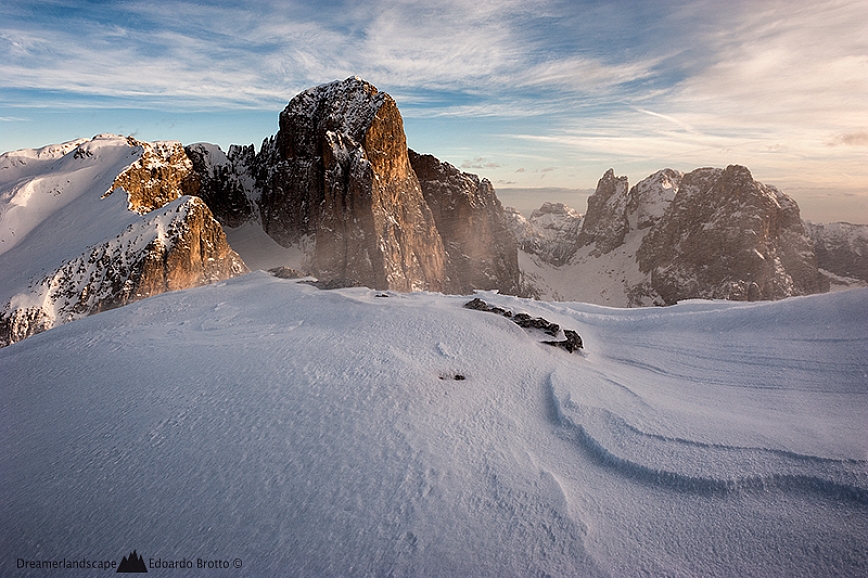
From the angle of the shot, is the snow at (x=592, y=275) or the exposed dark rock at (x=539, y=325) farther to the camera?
the snow at (x=592, y=275)

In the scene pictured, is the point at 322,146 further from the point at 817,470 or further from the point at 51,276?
the point at 817,470

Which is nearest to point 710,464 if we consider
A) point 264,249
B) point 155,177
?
point 155,177

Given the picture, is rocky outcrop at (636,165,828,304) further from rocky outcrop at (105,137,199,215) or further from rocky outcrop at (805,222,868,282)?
rocky outcrop at (105,137,199,215)

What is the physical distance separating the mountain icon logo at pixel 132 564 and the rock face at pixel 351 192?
3765 cm

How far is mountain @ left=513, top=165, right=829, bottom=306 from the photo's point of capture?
67938mm

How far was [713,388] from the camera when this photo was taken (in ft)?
27.3

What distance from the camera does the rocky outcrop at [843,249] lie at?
3479 inches

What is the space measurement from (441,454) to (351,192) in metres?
41.3

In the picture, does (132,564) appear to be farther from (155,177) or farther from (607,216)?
(607,216)

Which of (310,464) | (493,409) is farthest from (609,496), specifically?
(310,464)

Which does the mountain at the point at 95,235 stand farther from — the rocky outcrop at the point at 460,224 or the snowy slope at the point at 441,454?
the rocky outcrop at the point at 460,224

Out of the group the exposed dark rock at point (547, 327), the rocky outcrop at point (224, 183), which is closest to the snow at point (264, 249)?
the rocky outcrop at point (224, 183)

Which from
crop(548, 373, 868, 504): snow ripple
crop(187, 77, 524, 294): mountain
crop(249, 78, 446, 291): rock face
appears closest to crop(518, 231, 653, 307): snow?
crop(187, 77, 524, 294): mountain

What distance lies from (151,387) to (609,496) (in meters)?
8.30
